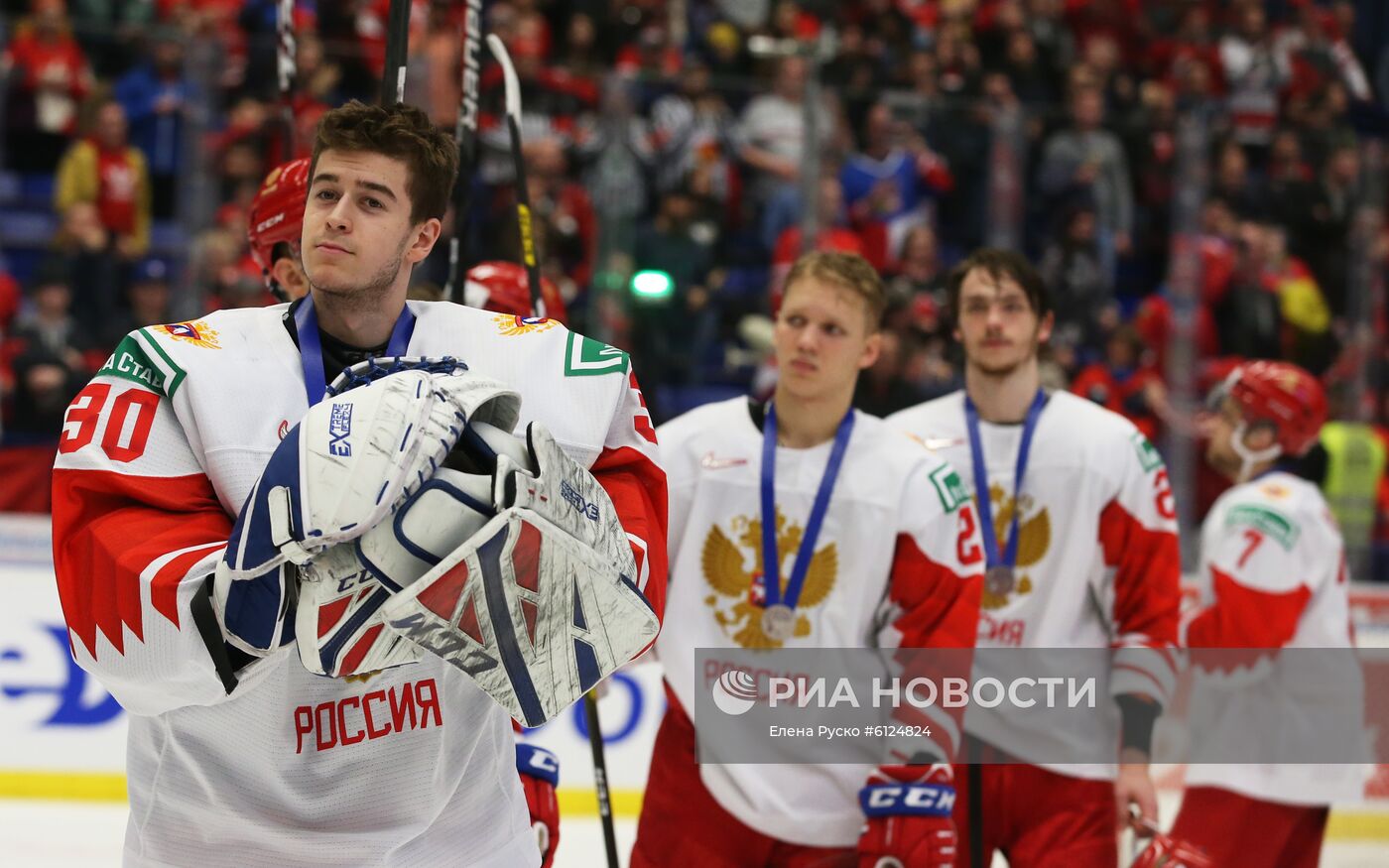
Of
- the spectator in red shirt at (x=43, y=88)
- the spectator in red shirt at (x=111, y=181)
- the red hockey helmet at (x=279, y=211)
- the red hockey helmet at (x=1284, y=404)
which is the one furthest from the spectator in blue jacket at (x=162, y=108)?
the red hockey helmet at (x=1284, y=404)

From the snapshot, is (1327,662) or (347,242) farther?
(1327,662)

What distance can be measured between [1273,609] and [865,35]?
6225mm

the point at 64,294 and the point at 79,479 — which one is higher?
the point at 64,294

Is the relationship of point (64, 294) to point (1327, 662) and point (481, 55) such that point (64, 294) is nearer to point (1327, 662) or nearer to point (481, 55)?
point (481, 55)

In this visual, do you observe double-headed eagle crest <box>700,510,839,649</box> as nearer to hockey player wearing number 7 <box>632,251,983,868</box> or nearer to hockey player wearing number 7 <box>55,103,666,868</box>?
hockey player wearing number 7 <box>632,251,983,868</box>

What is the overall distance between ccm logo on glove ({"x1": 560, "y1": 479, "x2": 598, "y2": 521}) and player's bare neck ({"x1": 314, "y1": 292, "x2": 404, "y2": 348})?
0.48 meters

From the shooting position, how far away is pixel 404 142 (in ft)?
6.82

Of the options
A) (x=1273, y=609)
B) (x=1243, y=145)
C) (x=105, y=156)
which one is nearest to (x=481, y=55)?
(x=1273, y=609)

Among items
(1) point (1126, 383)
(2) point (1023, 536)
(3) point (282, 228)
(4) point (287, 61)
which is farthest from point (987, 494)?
(1) point (1126, 383)

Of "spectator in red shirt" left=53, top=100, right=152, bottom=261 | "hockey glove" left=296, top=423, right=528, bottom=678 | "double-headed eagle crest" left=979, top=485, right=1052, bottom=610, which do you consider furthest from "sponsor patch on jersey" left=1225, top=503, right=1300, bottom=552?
"spectator in red shirt" left=53, top=100, right=152, bottom=261

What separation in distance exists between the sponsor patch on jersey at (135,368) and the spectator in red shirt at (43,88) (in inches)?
221

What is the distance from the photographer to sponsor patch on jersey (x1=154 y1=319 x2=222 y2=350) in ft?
6.53

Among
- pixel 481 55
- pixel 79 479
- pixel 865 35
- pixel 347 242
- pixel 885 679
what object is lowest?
pixel 885 679

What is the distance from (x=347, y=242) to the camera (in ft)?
6.67
